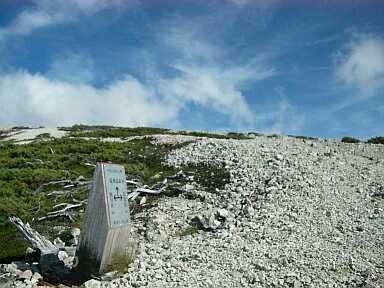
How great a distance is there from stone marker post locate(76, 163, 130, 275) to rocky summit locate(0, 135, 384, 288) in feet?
1.49

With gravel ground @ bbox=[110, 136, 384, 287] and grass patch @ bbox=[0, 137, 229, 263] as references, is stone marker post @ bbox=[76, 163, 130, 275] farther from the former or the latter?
grass patch @ bbox=[0, 137, 229, 263]

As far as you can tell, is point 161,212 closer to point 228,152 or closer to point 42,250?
point 42,250

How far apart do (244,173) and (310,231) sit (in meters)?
5.86

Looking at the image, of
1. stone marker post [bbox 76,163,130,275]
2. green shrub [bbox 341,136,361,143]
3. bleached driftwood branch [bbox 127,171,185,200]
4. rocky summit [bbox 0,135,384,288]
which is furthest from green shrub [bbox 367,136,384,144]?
stone marker post [bbox 76,163,130,275]

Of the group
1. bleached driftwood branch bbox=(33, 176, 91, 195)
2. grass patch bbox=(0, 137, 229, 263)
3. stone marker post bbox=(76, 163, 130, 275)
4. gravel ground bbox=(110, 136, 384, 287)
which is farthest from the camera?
bleached driftwood branch bbox=(33, 176, 91, 195)

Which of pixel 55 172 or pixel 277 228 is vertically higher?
Result: pixel 55 172

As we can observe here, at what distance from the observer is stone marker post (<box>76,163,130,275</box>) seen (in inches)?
446

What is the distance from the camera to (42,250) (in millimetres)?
12648

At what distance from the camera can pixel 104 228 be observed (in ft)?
37.3

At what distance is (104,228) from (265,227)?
4.54 m

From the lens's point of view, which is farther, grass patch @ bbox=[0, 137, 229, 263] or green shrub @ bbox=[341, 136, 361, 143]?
green shrub @ bbox=[341, 136, 361, 143]

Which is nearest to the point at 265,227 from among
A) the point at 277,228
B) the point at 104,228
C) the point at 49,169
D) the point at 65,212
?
the point at 277,228

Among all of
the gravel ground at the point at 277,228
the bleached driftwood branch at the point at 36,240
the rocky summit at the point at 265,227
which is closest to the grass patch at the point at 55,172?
the bleached driftwood branch at the point at 36,240

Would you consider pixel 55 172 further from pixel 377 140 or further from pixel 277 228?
pixel 377 140
